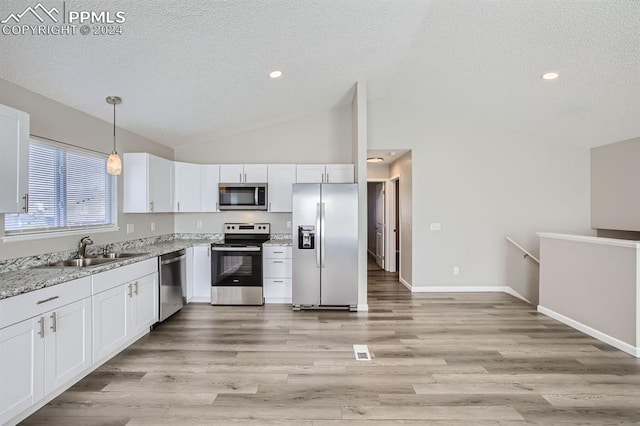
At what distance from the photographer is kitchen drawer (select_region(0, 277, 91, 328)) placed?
1.96 metres

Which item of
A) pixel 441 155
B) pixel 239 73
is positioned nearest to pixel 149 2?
pixel 239 73

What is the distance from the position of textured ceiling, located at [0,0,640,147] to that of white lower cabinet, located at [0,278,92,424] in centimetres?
184

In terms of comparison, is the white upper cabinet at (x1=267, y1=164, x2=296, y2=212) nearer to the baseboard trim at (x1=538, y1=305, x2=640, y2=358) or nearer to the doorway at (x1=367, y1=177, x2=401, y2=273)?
the doorway at (x1=367, y1=177, x2=401, y2=273)

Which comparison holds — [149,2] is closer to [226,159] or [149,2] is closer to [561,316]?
[226,159]

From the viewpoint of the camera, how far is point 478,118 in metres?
5.43

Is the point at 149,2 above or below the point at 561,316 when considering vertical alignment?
above

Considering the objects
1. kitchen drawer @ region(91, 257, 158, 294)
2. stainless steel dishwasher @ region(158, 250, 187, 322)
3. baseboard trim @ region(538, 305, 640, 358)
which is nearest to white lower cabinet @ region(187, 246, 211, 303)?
stainless steel dishwasher @ region(158, 250, 187, 322)

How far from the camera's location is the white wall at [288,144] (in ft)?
A: 18.3

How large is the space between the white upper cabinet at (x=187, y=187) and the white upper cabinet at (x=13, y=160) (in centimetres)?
262

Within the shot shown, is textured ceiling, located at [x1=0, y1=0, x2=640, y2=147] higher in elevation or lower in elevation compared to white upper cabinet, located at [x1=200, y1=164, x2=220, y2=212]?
higher

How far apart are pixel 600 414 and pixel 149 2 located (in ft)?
13.8

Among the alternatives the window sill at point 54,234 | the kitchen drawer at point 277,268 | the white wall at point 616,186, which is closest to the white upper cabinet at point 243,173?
the kitchen drawer at point 277,268

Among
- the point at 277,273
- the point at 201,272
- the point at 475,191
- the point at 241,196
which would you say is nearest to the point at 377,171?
the point at 475,191

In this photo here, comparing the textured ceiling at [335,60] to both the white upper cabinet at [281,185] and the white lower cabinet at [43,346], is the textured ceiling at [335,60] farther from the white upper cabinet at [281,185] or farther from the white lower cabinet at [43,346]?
the white lower cabinet at [43,346]
